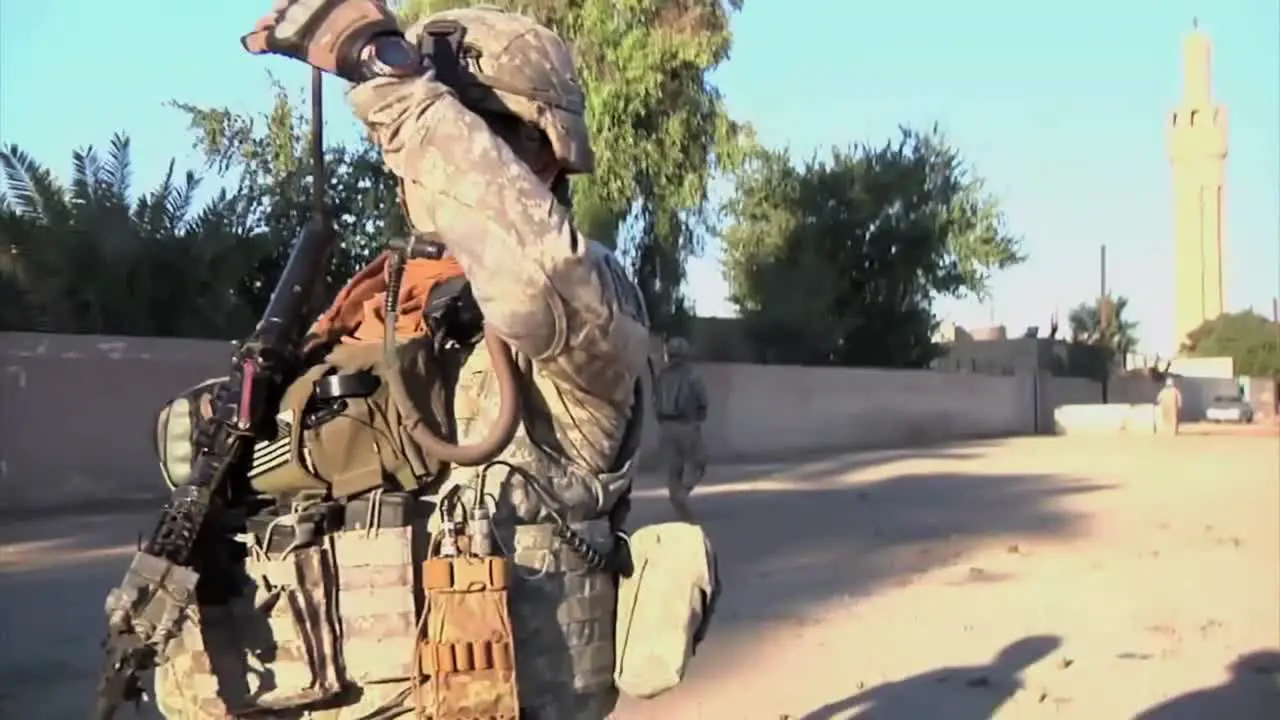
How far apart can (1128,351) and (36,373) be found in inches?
1958

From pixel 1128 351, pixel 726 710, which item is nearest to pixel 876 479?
pixel 726 710

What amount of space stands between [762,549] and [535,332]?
28.1 feet

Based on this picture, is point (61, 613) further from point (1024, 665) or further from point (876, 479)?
point (876, 479)

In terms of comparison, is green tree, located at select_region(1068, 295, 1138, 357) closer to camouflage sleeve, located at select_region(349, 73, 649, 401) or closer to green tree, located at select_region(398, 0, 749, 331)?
green tree, located at select_region(398, 0, 749, 331)

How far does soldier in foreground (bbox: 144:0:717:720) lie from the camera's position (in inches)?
65.4

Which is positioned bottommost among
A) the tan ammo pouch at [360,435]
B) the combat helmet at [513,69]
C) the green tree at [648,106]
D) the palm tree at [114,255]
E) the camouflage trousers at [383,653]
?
the camouflage trousers at [383,653]

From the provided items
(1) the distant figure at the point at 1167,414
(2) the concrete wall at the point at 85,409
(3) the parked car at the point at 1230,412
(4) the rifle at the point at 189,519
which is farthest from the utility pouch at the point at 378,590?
(3) the parked car at the point at 1230,412

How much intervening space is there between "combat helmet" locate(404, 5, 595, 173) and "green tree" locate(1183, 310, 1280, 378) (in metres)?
56.5

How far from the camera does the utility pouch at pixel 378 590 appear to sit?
5.96 feet

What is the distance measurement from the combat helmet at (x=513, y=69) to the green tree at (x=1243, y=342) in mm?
56520

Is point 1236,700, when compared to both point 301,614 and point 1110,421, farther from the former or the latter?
point 1110,421

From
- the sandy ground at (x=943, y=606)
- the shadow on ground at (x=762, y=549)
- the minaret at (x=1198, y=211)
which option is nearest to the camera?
the sandy ground at (x=943, y=606)

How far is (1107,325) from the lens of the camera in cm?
5106

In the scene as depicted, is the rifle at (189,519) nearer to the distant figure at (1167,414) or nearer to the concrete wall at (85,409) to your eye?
the concrete wall at (85,409)
